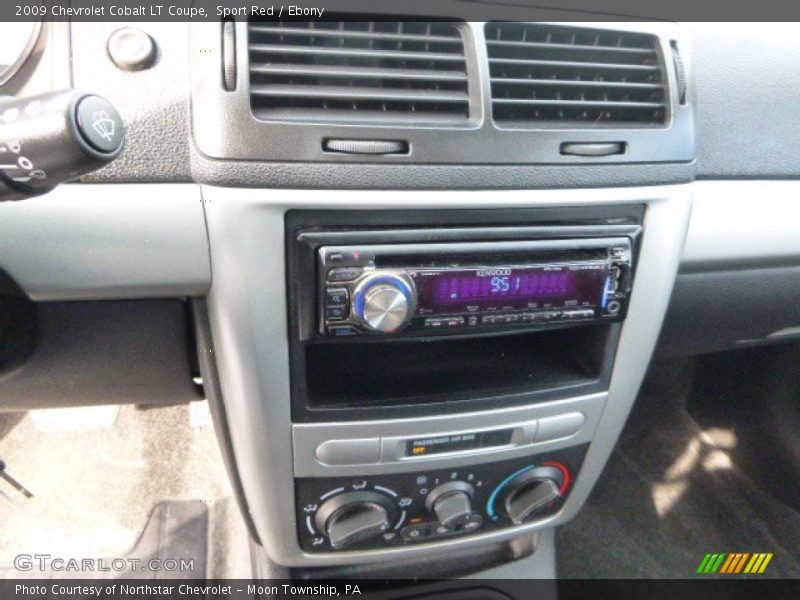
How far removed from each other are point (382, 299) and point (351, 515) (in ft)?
1.06

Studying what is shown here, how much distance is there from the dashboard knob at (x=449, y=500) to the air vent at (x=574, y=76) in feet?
1.41

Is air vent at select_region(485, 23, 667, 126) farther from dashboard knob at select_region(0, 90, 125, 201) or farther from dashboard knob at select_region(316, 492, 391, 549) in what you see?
dashboard knob at select_region(316, 492, 391, 549)

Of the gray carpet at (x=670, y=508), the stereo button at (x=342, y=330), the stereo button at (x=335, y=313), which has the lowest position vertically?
the gray carpet at (x=670, y=508)

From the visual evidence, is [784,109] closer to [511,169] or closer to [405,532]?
[511,169]

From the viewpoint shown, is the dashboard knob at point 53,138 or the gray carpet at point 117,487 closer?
the dashboard knob at point 53,138

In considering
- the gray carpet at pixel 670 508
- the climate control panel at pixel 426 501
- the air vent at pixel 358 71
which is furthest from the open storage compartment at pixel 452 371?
the gray carpet at pixel 670 508

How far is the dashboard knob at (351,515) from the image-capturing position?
0.76m

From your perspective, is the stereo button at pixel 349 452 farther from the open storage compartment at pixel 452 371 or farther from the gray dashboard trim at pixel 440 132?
the gray dashboard trim at pixel 440 132

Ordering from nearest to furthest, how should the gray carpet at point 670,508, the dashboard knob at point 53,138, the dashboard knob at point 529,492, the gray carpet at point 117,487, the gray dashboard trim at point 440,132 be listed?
1. the dashboard knob at point 53,138
2. the gray dashboard trim at point 440,132
3. the dashboard knob at point 529,492
4. the gray carpet at point 117,487
5. the gray carpet at point 670,508

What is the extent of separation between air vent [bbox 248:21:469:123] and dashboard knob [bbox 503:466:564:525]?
468mm

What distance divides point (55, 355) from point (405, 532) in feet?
1.54

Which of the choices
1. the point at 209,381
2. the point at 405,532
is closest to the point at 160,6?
the point at 209,381

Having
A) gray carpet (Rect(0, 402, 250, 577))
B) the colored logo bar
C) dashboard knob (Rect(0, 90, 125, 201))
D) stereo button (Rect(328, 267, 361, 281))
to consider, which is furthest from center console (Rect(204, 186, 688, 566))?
the colored logo bar

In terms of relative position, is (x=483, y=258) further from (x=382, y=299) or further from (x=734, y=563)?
(x=734, y=563)
